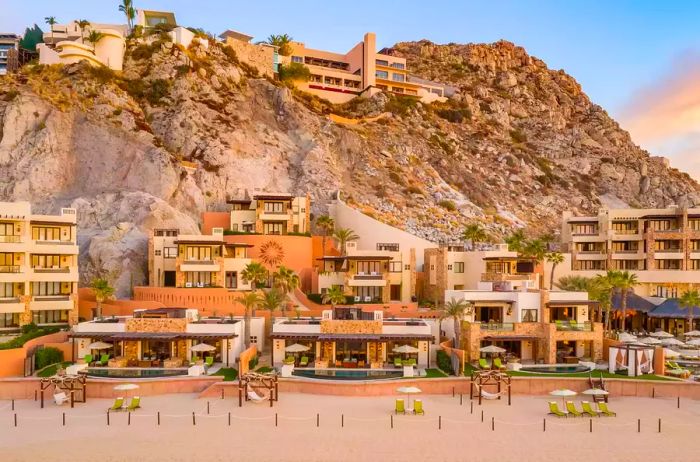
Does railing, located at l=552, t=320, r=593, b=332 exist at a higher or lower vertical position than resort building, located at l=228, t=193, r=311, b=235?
lower

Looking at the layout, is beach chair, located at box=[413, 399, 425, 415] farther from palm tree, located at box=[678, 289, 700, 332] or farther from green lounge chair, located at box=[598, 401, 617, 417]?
palm tree, located at box=[678, 289, 700, 332]

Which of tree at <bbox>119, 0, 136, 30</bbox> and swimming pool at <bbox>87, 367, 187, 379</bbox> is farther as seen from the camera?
tree at <bbox>119, 0, 136, 30</bbox>

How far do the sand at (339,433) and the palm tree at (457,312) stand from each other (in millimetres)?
10513

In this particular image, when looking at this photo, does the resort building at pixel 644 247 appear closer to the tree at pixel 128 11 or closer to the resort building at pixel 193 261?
the resort building at pixel 193 261

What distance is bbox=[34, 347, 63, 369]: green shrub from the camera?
1713 inches

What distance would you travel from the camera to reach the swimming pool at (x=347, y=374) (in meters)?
41.2

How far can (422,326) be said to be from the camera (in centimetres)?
4600

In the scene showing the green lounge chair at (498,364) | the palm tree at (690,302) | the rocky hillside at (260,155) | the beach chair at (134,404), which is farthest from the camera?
the rocky hillside at (260,155)

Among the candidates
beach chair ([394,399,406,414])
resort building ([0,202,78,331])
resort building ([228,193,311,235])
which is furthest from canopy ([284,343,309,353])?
resort building ([228,193,311,235])

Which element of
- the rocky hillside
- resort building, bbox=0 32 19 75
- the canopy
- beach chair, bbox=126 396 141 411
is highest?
resort building, bbox=0 32 19 75

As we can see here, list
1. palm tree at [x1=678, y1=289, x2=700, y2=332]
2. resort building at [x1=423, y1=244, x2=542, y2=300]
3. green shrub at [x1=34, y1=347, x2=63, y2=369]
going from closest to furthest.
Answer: green shrub at [x1=34, y1=347, x2=63, y2=369] < palm tree at [x1=678, y1=289, x2=700, y2=332] < resort building at [x1=423, y1=244, x2=542, y2=300]

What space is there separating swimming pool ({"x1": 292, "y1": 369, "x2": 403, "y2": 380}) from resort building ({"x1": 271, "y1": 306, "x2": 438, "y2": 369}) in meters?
1.41

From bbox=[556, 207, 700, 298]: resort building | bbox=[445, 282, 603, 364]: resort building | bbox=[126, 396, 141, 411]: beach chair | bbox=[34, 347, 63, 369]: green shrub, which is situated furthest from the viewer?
bbox=[556, 207, 700, 298]: resort building

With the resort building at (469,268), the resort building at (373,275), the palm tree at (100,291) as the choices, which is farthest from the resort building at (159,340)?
the resort building at (469,268)
